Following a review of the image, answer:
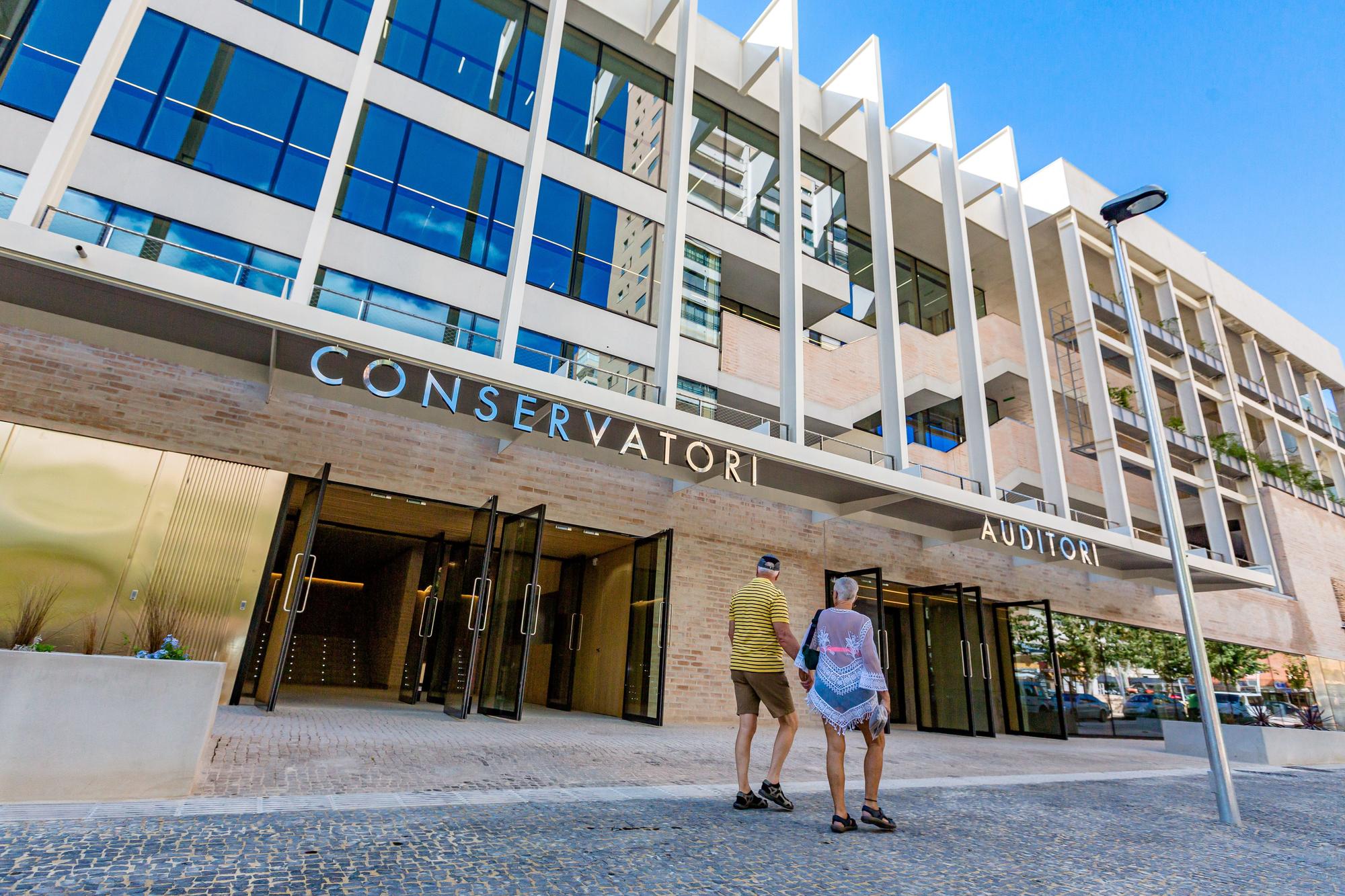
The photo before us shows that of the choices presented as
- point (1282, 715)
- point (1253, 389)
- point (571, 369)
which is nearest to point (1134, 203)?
point (571, 369)

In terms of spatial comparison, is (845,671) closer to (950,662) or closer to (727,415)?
(727,415)

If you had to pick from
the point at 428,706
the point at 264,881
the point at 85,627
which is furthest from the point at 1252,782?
the point at 85,627

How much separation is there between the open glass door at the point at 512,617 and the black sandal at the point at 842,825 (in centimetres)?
613

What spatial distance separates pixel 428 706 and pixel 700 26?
1468 centimetres

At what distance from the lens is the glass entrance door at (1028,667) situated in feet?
46.6

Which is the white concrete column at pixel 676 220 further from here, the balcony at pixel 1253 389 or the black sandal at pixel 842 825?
the balcony at pixel 1253 389

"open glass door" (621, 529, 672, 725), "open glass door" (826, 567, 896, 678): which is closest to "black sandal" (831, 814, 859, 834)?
"open glass door" (621, 529, 672, 725)

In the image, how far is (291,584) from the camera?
27.5 feet

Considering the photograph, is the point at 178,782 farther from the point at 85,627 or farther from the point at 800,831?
the point at 85,627

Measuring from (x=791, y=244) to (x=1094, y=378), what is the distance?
1076 cm

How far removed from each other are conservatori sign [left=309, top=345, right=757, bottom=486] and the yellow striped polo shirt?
4529mm

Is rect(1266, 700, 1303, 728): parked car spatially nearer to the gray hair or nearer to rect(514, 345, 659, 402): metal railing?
rect(514, 345, 659, 402): metal railing

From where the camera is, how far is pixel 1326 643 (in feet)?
70.8

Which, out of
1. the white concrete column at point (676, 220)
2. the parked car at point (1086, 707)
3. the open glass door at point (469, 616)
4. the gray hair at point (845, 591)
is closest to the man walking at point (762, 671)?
the gray hair at point (845, 591)
